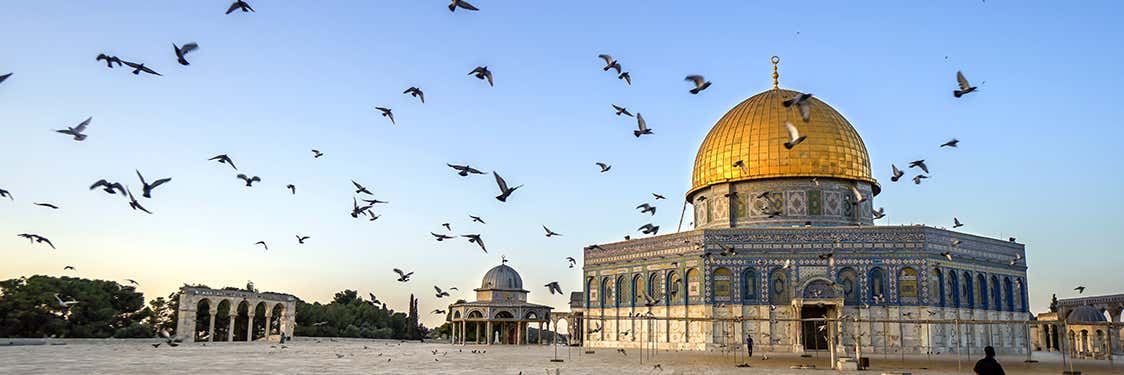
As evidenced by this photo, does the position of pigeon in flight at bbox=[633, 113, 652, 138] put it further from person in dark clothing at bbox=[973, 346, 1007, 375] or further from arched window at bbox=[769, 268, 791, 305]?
arched window at bbox=[769, 268, 791, 305]

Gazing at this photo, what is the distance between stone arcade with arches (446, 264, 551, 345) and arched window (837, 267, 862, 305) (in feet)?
86.8

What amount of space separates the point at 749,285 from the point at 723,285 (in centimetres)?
110

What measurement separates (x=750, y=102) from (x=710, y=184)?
186 inches

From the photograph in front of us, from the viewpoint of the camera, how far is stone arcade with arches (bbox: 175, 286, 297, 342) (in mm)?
51719

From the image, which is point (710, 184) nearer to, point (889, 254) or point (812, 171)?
point (812, 171)

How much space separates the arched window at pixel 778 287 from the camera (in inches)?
1444

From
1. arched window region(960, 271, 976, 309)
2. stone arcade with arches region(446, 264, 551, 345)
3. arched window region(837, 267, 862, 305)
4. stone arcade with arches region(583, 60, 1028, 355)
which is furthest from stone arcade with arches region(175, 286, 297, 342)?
arched window region(960, 271, 976, 309)

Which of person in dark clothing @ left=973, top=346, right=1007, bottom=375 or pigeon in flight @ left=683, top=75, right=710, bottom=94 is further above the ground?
pigeon in flight @ left=683, top=75, right=710, bottom=94

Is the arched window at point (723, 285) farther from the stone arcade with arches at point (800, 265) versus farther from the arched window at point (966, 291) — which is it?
the arched window at point (966, 291)

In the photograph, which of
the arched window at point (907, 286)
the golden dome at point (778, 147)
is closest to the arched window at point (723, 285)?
the golden dome at point (778, 147)

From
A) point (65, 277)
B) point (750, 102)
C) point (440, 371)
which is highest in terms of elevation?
point (750, 102)

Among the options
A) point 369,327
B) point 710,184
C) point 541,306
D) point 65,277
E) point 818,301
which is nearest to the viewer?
point 818,301

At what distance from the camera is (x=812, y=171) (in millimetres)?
39719

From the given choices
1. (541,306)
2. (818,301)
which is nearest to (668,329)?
(818,301)
